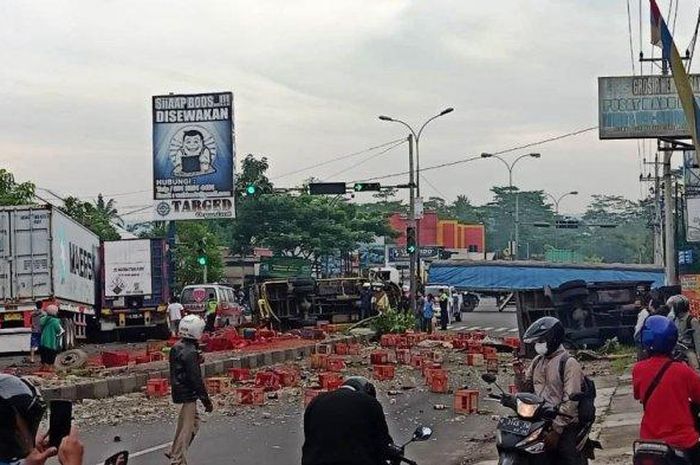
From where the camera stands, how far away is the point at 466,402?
695 inches

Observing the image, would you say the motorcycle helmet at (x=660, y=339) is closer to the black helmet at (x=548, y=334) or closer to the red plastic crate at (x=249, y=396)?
the black helmet at (x=548, y=334)

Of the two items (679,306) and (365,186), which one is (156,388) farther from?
(365,186)

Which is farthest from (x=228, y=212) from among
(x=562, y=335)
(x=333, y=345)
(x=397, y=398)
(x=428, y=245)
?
(x=428, y=245)

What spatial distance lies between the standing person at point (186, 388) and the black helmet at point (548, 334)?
4052mm

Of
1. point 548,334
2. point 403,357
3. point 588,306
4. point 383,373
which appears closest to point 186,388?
point 548,334

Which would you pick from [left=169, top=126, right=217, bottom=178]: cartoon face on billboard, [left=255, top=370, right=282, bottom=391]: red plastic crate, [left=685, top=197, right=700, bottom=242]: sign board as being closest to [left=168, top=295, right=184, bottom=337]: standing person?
[left=169, top=126, right=217, bottom=178]: cartoon face on billboard

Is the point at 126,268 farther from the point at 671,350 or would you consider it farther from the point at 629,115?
the point at 671,350

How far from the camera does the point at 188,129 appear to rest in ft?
148

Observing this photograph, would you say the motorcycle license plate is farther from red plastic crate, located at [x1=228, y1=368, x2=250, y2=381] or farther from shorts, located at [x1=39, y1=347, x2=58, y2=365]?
shorts, located at [x1=39, y1=347, x2=58, y2=365]

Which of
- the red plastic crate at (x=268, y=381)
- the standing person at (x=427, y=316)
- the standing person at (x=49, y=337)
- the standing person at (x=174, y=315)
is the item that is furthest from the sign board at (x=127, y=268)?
the red plastic crate at (x=268, y=381)

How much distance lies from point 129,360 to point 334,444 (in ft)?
65.8

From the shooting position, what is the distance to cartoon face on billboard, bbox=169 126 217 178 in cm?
4516

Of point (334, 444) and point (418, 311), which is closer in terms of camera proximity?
point (334, 444)

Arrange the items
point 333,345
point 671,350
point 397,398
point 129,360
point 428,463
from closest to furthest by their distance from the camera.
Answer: point 671,350 < point 428,463 < point 397,398 < point 129,360 < point 333,345
